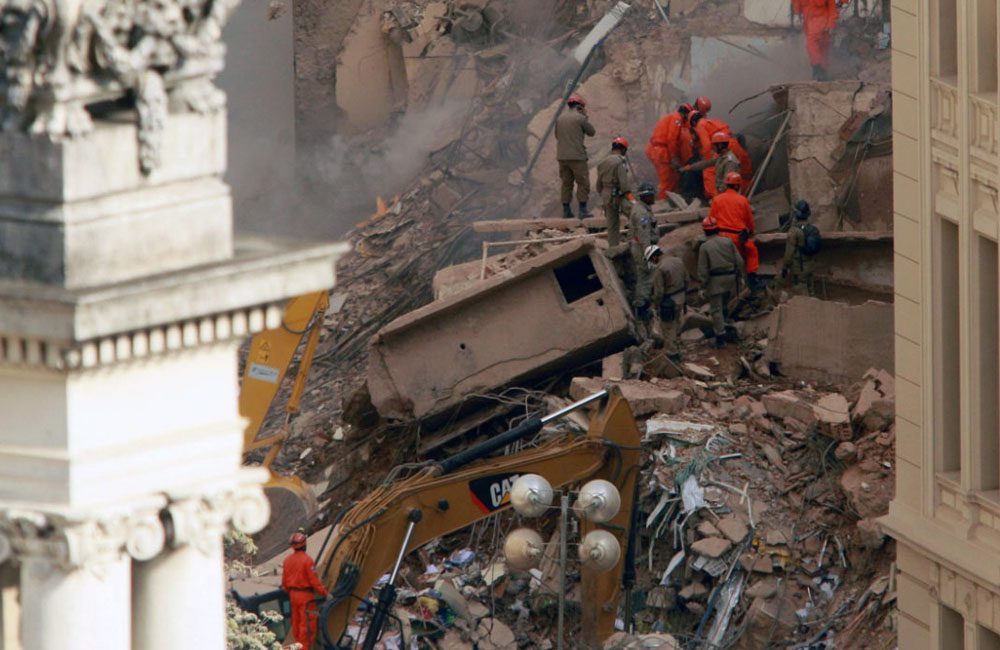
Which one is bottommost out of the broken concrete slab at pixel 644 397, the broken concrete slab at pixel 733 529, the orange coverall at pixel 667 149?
the broken concrete slab at pixel 733 529

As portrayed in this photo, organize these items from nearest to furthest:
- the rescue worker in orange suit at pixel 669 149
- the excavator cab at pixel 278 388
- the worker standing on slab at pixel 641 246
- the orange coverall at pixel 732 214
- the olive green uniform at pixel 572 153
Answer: the excavator cab at pixel 278 388
the worker standing on slab at pixel 641 246
the orange coverall at pixel 732 214
the olive green uniform at pixel 572 153
the rescue worker in orange suit at pixel 669 149

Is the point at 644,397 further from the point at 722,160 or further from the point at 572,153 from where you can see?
the point at 572,153

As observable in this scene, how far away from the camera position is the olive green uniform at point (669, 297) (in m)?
28.2

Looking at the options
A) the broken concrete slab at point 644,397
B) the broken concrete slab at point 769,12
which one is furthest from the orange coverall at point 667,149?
the broken concrete slab at point 769,12

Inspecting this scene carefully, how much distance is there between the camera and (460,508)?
24.0 meters

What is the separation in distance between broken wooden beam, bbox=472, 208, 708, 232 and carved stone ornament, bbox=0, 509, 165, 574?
1815cm

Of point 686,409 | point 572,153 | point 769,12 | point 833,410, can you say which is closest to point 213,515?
point 833,410

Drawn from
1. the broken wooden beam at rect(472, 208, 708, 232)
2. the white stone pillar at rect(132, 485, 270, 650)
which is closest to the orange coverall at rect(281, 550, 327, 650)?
the broken wooden beam at rect(472, 208, 708, 232)

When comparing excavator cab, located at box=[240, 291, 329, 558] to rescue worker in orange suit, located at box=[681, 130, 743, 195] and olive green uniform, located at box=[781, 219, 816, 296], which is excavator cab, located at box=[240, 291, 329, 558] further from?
rescue worker in orange suit, located at box=[681, 130, 743, 195]

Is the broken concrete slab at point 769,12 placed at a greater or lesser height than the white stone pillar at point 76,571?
greater

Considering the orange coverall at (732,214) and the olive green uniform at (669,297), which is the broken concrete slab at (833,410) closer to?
the olive green uniform at (669,297)

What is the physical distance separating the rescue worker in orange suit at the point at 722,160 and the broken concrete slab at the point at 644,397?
3177 mm

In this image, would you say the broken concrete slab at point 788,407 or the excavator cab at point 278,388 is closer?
the excavator cab at point 278,388

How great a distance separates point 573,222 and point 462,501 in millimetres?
6275
